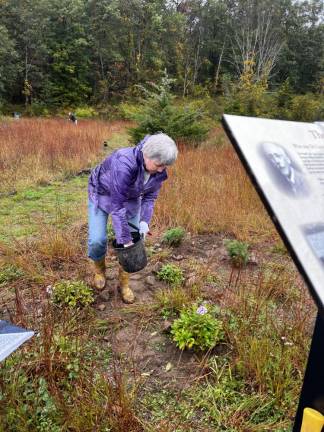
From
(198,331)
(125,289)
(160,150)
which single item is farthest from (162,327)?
(160,150)

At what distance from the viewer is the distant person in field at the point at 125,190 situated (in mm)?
2367

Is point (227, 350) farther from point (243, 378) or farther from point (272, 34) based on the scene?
point (272, 34)

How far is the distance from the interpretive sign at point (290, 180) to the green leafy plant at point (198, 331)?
1.39 m

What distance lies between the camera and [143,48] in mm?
30703

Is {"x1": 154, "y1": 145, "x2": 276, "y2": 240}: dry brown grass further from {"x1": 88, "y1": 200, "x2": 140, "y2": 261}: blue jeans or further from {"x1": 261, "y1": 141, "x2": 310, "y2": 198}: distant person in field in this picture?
{"x1": 261, "y1": 141, "x2": 310, "y2": 198}: distant person in field

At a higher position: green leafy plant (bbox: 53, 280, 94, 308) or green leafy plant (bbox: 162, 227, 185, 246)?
green leafy plant (bbox: 53, 280, 94, 308)

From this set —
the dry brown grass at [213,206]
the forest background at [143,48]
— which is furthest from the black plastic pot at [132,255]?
the forest background at [143,48]

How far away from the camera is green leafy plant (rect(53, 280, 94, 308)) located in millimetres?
2730

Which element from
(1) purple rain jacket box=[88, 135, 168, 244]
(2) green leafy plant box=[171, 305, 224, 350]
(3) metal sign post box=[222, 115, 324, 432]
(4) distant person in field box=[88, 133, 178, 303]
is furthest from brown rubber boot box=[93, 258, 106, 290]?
(3) metal sign post box=[222, 115, 324, 432]

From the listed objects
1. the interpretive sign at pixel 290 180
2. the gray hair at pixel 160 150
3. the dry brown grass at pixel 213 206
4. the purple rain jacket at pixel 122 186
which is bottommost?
the dry brown grass at pixel 213 206

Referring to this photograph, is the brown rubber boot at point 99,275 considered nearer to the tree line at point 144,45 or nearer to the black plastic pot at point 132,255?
the black plastic pot at point 132,255

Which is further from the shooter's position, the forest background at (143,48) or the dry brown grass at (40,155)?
the forest background at (143,48)

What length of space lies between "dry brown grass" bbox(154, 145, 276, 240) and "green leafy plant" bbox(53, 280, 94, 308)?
188 centimetres

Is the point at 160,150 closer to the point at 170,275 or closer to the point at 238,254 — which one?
the point at 170,275
